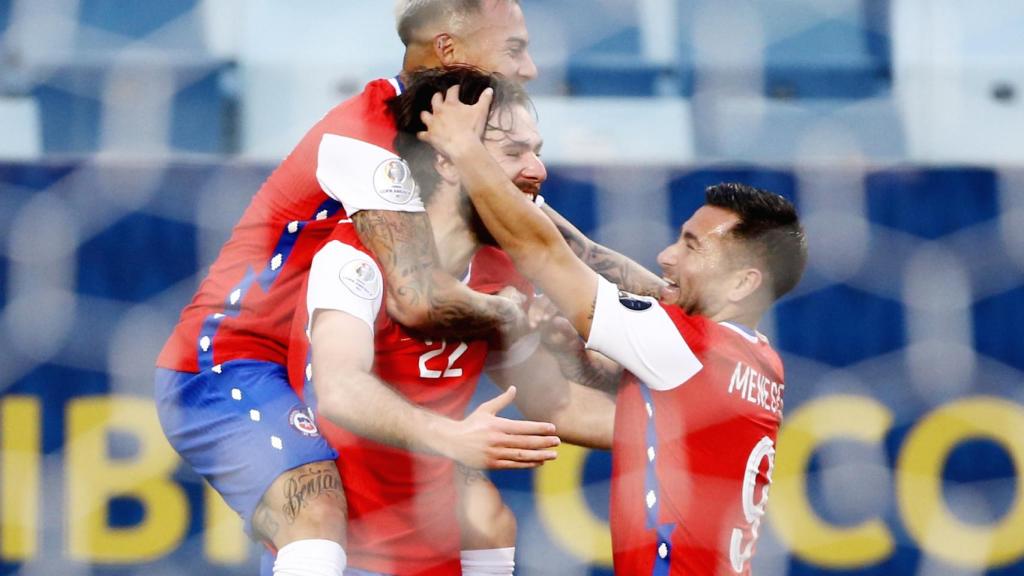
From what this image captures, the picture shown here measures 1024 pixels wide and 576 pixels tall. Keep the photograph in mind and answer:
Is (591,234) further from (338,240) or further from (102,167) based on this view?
(338,240)

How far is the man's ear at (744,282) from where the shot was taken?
7.93 ft

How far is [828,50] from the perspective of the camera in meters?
4.54

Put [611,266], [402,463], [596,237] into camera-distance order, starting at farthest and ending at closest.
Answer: [596,237], [611,266], [402,463]

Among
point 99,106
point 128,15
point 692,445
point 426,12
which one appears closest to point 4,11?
point 128,15

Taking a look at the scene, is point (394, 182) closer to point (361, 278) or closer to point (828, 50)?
point (361, 278)

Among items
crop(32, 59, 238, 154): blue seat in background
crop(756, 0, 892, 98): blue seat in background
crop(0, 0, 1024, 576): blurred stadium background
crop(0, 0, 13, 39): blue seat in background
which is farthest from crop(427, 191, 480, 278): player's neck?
crop(0, 0, 13, 39): blue seat in background

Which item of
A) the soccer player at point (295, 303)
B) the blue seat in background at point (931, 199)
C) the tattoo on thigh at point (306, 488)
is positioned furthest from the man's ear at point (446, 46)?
the blue seat in background at point (931, 199)

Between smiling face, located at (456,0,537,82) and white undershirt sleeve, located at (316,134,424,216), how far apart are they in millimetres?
342

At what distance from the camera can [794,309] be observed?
378 centimetres

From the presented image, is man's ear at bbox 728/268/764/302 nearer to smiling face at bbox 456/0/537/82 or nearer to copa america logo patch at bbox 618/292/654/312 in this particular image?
copa america logo patch at bbox 618/292/654/312

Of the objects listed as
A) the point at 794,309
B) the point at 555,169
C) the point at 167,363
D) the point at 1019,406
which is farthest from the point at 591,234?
the point at 167,363

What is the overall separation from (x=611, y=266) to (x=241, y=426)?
0.79 meters

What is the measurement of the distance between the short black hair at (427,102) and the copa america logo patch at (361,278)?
0.63 feet

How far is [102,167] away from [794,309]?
5.74 feet
